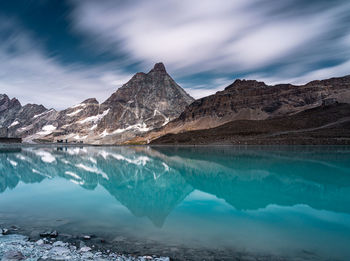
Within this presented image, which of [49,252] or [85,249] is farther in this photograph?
[85,249]

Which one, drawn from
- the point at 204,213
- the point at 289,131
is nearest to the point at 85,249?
the point at 204,213

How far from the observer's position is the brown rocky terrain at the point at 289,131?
344ft

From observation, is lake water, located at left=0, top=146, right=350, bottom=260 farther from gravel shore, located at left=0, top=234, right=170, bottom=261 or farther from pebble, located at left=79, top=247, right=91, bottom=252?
pebble, located at left=79, top=247, right=91, bottom=252

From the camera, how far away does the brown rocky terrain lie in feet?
344

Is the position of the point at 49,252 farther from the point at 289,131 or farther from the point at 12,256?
the point at 289,131

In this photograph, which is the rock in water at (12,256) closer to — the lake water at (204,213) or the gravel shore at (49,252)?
the gravel shore at (49,252)

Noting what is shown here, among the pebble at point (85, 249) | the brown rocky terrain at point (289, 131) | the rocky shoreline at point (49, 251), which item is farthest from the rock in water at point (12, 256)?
the brown rocky terrain at point (289, 131)

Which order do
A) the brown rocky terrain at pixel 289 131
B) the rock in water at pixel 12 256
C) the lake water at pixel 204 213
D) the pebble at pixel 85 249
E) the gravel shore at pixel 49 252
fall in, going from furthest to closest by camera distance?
the brown rocky terrain at pixel 289 131 → the lake water at pixel 204 213 → the pebble at pixel 85 249 → the gravel shore at pixel 49 252 → the rock in water at pixel 12 256

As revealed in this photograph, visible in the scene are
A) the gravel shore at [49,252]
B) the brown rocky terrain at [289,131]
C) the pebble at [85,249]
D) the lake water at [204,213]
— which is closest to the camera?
the gravel shore at [49,252]

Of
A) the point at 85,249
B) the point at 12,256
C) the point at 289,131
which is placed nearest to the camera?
the point at 12,256

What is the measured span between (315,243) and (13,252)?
31.4 ft

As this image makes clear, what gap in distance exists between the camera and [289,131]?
12938 centimetres

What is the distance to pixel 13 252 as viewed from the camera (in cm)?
753

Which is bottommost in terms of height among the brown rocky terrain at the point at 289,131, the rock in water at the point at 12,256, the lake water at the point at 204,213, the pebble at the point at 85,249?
the lake water at the point at 204,213
